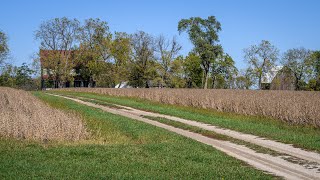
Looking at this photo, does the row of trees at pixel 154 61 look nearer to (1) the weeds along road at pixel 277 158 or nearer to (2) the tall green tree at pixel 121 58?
(2) the tall green tree at pixel 121 58

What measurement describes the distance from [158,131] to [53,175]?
8664mm

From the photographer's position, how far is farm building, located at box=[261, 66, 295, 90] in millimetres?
86125

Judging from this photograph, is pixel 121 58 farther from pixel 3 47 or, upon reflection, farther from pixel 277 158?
pixel 277 158

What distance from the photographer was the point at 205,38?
8862 cm

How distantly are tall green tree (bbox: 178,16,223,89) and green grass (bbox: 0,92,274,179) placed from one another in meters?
73.6

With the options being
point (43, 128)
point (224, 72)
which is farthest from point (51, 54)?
point (43, 128)

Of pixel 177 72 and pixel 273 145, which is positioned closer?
pixel 273 145

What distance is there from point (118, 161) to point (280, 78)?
274 feet

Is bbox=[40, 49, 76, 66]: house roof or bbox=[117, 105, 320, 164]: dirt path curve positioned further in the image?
bbox=[40, 49, 76, 66]: house roof

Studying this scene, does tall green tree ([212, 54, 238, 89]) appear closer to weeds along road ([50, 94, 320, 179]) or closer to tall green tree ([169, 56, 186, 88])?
tall green tree ([169, 56, 186, 88])

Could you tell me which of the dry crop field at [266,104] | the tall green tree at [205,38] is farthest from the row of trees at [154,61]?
the dry crop field at [266,104]

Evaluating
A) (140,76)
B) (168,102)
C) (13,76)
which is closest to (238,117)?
(168,102)

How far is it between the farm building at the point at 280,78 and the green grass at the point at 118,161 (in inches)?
2992

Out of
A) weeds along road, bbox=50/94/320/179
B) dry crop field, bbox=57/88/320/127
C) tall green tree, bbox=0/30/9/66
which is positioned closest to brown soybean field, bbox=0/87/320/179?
weeds along road, bbox=50/94/320/179
